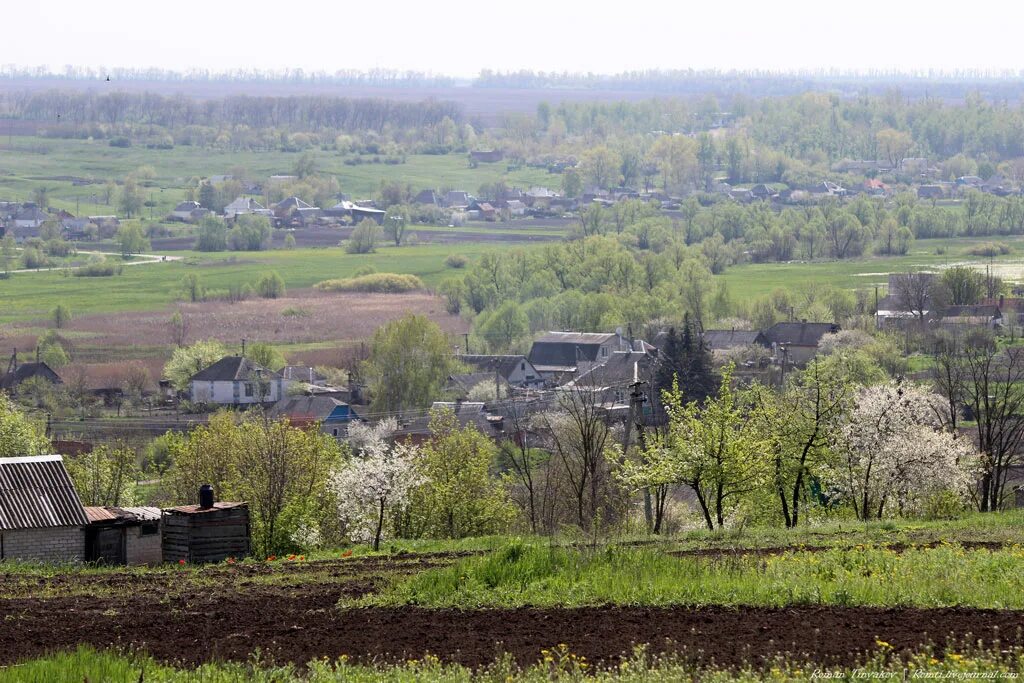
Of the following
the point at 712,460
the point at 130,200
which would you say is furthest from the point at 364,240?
the point at 712,460

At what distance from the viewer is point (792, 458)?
30.4 meters

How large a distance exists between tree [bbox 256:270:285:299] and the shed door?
251 ft

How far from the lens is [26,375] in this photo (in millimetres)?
66625

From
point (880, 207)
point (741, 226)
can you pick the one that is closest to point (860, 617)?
point (741, 226)

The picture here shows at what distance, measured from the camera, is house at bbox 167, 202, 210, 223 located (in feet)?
496

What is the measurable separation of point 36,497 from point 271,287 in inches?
3066

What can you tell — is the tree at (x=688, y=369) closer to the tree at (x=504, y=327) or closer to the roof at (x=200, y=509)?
the tree at (x=504, y=327)

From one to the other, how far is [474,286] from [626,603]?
255 feet

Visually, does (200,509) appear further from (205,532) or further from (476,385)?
(476,385)

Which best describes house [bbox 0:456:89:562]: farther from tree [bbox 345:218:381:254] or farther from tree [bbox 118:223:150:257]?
tree [bbox 345:218:381:254]

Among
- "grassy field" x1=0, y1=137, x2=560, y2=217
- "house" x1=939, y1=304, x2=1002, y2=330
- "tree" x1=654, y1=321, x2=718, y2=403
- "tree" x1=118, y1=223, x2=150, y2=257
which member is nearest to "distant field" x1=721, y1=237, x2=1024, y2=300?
"house" x1=939, y1=304, x2=1002, y2=330

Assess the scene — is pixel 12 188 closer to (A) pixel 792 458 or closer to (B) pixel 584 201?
(B) pixel 584 201

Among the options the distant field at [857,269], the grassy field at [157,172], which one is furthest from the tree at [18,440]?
the grassy field at [157,172]

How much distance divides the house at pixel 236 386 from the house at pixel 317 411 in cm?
373
